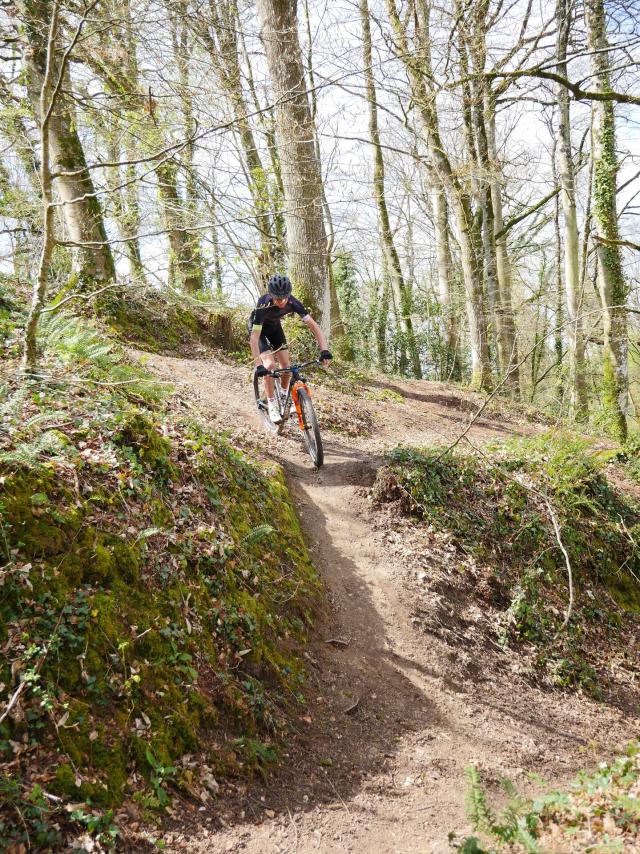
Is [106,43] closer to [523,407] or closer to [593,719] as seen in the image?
[593,719]

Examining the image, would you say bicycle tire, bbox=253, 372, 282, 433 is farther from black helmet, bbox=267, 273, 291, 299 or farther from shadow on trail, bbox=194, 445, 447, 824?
shadow on trail, bbox=194, 445, 447, 824

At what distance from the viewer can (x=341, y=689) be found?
4.62m

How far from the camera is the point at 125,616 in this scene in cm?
353

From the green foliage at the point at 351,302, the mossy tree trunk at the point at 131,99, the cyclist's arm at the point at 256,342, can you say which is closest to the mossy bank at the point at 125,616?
the cyclist's arm at the point at 256,342

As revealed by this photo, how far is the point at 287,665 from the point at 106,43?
873 cm

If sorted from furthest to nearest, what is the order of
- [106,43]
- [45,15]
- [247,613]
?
[45,15] < [106,43] < [247,613]

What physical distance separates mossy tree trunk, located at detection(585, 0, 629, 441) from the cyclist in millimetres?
6885

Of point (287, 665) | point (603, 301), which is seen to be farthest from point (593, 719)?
point (603, 301)

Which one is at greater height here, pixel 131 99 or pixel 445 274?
pixel 131 99

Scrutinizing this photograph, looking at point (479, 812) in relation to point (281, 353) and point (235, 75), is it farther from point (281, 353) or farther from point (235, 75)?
point (235, 75)

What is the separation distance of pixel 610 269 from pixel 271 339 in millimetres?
7552

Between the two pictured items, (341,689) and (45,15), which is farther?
(45,15)

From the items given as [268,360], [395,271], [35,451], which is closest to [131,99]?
[268,360]

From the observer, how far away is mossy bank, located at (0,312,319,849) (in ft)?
9.20
